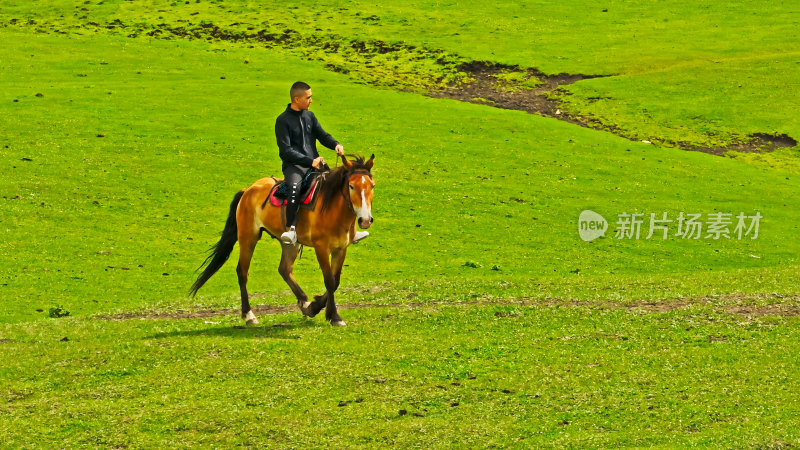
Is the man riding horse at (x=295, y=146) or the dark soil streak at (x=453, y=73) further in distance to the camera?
the dark soil streak at (x=453, y=73)

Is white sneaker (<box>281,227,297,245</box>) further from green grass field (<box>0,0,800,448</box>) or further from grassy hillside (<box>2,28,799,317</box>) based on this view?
grassy hillside (<box>2,28,799,317</box>)

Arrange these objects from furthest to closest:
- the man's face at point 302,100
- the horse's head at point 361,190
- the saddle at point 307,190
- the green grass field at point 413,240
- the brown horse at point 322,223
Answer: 1. the man's face at point 302,100
2. the saddle at point 307,190
3. the brown horse at point 322,223
4. the horse's head at point 361,190
5. the green grass field at point 413,240

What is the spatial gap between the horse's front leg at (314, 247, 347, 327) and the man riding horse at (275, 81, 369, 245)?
1.98 ft

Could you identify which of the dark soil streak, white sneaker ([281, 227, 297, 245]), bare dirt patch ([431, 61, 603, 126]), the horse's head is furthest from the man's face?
bare dirt patch ([431, 61, 603, 126])

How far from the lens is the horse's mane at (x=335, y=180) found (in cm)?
1812

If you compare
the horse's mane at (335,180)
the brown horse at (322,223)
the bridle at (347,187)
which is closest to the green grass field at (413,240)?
the brown horse at (322,223)

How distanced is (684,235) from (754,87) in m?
24.3

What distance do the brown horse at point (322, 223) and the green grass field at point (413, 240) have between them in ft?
3.20

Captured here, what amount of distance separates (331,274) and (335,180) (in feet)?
6.43

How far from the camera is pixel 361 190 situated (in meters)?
17.6

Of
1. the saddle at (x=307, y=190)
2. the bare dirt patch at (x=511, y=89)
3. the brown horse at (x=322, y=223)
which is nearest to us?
the brown horse at (x=322, y=223)

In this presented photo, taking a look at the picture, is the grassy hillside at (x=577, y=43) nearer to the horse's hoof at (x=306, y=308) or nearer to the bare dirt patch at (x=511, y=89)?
the bare dirt patch at (x=511, y=89)

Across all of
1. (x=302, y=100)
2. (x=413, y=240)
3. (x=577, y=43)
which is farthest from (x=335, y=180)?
(x=577, y=43)

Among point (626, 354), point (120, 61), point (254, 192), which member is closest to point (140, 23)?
point (120, 61)
